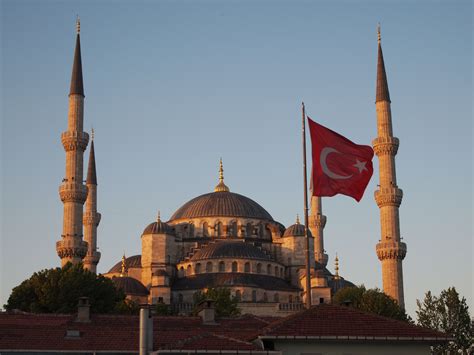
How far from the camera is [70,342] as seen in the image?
28562mm

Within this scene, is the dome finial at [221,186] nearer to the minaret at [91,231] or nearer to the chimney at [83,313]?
the minaret at [91,231]

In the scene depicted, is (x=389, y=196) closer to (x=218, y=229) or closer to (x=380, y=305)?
(x=380, y=305)

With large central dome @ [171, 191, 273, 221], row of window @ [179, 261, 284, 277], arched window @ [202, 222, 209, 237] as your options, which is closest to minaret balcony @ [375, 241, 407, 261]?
row of window @ [179, 261, 284, 277]

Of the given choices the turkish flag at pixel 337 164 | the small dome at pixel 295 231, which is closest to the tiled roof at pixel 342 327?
the turkish flag at pixel 337 164

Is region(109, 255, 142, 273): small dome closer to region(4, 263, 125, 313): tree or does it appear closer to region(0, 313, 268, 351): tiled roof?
region(4, 263, 125, 313): tree

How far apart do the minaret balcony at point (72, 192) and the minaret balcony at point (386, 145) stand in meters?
22.4

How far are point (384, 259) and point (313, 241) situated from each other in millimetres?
13837

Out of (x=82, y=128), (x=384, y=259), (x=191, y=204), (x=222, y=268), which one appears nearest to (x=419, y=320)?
(x=384, y=259)

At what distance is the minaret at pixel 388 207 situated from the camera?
67750 millimetres

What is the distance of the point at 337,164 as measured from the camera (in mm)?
26766

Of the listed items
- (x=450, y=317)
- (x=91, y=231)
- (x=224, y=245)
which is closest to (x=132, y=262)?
(x=91, y=231)

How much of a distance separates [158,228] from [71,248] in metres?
13.8

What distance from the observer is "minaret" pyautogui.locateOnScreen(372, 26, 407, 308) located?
2667 inches

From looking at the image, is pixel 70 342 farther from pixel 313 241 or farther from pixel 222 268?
pixel 313 241
